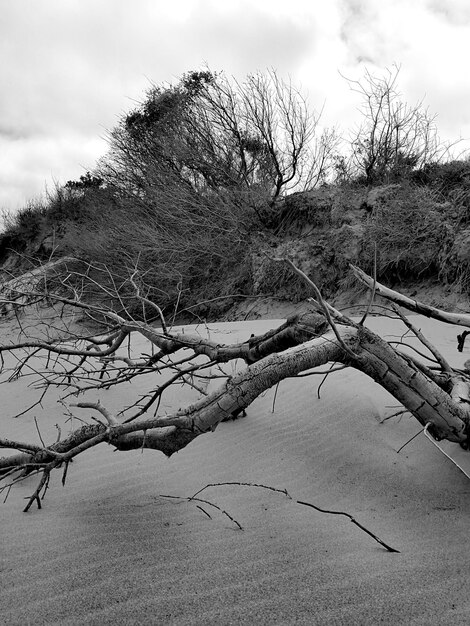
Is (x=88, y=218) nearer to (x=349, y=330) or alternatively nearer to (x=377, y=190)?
(x=377, y=190)

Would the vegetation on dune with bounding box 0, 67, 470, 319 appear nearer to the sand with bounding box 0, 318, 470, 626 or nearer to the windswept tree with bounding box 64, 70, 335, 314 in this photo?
the windswept tree with bounding box 64, 70, 335, 314

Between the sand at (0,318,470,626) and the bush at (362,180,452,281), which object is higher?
the bush at (362,180,452,281)

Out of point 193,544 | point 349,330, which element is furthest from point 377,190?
point 193,544

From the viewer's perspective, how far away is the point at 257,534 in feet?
7.55

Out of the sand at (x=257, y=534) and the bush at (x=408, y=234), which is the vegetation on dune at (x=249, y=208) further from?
the sand at (x=257, y=534)

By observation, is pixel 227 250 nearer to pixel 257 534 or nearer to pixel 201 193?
pixel 201 193

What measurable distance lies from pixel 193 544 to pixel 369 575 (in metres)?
0.80

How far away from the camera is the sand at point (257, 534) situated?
5.78 feet

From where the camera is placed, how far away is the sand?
5.78ft

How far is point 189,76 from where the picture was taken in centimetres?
1466

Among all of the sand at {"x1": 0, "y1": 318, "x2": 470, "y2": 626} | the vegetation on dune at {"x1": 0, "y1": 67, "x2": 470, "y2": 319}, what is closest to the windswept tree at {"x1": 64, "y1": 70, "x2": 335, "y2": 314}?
the vegetation on dune at {"x1": 0, "y1": 67, "x2": 470, "y2": 319}

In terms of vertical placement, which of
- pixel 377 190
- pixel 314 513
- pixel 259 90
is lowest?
pixel 314 513

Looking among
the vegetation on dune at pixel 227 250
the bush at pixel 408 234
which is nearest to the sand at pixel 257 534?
the vegetation on dune at pixel 227 250

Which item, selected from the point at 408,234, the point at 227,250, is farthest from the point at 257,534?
the point at 227,250
